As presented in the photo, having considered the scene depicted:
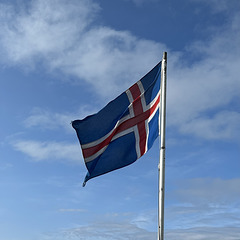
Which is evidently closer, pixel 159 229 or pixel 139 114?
pixel 159 229

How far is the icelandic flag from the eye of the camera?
68.3ft

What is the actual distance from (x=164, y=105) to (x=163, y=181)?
360 cm

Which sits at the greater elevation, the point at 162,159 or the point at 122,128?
the point at 122,128

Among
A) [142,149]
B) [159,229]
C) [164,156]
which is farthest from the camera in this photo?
[142,149]

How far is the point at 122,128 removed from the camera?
21406 mm

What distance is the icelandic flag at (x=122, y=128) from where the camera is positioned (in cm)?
2081

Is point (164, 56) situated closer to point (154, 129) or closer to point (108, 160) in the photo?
point (154, 129)

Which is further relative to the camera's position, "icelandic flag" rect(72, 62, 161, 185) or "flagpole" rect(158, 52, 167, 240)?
"icelandic flag" rect(72, 62, 161, 185)

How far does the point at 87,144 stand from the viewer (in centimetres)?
2125

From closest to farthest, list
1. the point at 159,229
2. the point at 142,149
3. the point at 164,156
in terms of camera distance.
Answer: the point at 159,229
the point at 164,156
the point at 142,149

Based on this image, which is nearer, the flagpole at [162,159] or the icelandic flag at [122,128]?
the flagpole at [162,159]

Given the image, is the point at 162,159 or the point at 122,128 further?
the point at 122,128

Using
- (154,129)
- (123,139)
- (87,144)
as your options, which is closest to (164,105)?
(154,129)

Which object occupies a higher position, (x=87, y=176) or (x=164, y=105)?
(x=164, y=105)
